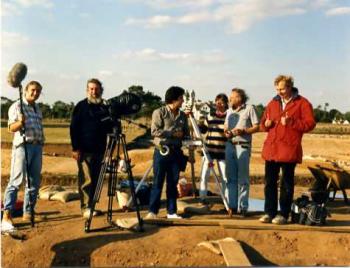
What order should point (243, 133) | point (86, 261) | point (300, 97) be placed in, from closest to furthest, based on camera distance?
point (86, 261), point (300, 97), point (243, 133)

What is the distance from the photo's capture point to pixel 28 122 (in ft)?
23.0

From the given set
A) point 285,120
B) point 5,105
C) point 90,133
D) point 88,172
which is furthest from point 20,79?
point 5,105

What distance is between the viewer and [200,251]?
19.7 feet

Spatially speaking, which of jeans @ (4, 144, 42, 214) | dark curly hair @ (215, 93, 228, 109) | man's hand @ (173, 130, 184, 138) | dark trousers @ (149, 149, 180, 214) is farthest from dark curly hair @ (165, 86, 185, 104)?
jeans @ (4, 144, 42, 214)

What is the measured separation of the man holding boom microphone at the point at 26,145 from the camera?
6879 millimetres

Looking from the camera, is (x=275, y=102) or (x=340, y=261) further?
(x=275, y=102)

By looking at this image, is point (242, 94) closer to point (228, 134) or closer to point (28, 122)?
point (228, 134)

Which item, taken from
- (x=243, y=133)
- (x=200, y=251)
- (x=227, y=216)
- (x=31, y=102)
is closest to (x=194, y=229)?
(x=200, y=251)

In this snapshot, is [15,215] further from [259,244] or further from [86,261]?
[259,244]

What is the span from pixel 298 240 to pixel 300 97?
5.37 feet

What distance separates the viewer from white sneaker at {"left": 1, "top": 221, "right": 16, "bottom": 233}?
659cm

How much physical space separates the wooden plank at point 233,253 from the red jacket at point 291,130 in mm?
1230

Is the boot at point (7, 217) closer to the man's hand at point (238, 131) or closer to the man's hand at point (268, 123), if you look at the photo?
the man's hand at point (238, 131)

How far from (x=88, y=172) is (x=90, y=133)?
519 mm
